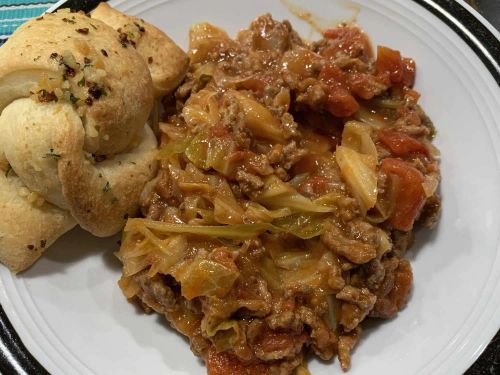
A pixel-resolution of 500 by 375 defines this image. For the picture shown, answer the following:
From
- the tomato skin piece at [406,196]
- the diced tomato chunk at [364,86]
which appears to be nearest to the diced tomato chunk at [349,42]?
the diced tomato chunk at [364,86]

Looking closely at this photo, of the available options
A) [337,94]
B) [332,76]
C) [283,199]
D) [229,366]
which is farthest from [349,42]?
[229,366]

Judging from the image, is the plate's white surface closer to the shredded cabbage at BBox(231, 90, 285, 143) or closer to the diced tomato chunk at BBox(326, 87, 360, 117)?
the diced tomato chunk at BBox(326, 87, 360, 117)

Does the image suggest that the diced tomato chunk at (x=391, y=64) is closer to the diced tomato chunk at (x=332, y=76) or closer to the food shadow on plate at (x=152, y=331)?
the diced tomato chunk at (x=332, y=76)

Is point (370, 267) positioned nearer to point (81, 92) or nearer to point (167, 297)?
point (167, 297)

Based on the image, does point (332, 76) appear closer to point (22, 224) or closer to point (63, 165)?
point (63, 165)

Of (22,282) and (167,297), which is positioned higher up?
(167,297)

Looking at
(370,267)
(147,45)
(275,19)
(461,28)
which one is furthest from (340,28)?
(370,267)

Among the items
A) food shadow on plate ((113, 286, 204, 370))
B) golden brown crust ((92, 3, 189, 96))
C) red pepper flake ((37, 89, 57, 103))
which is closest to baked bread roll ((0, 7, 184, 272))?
red pepper flake ((37, 89, 57, 103))
